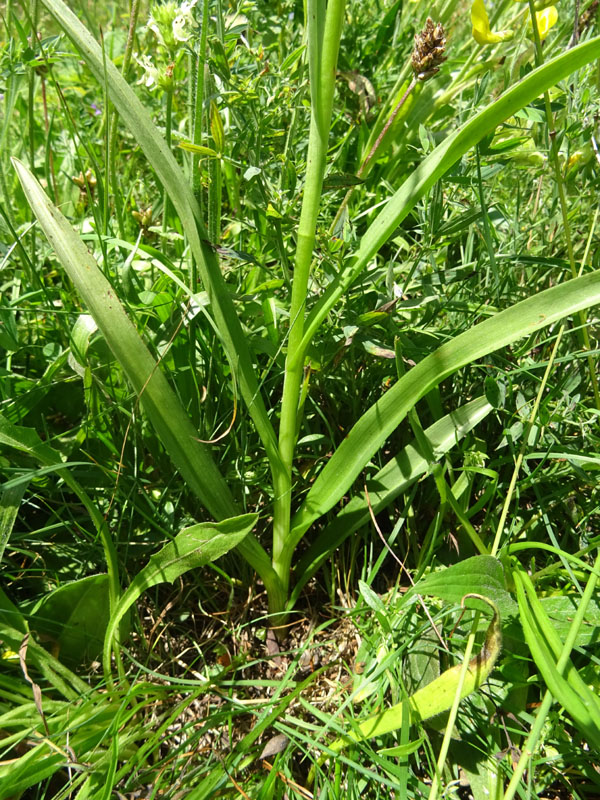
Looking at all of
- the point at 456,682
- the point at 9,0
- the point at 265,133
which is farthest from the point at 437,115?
the point at 456,682

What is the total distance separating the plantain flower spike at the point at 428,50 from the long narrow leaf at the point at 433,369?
0.40 m

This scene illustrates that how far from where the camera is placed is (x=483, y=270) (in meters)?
1.33

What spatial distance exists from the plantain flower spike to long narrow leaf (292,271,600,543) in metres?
0.40

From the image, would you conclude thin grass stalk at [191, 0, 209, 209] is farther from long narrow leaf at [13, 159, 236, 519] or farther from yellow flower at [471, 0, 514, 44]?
yellow flower at [471, 0, 514, 44]

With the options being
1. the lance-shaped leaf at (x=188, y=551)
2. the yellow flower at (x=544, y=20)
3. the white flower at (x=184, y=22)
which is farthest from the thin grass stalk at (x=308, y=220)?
the yellow flower at (x=544, y=20)

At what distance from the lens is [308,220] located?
2.83ft

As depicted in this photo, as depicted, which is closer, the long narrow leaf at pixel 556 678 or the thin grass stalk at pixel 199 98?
the long narrow leaf at pixel 556 678

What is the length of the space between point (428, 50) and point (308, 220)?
13.2 inches

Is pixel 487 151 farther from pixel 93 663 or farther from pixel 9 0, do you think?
pixel 93 663

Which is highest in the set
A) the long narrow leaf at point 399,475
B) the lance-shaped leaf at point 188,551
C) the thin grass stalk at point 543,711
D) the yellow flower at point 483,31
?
the yellow flower at point 483,31

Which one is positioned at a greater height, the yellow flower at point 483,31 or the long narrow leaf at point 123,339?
the yellow flower at point 483,31

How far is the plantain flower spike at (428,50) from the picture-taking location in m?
0.89

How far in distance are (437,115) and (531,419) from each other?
78cm

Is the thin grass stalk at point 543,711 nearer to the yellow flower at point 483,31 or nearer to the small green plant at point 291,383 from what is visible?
the small green plant at point 291,383
